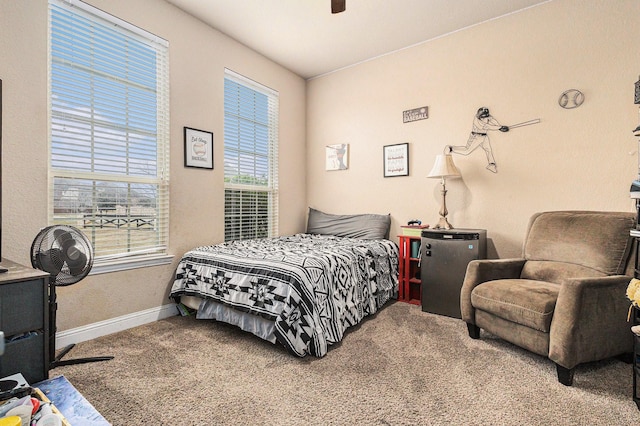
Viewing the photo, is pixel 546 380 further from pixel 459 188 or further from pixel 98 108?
pixel 98 108

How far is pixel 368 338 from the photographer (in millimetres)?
2512

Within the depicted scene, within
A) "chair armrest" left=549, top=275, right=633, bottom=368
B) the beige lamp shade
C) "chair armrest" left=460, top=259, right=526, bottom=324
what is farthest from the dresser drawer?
the beige lamp shade

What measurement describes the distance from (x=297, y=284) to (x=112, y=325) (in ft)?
5.32

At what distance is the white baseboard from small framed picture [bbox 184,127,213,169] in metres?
1.39

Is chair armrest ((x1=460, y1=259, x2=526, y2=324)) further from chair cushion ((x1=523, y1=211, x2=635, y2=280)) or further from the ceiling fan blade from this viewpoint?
the ceiling fan blade

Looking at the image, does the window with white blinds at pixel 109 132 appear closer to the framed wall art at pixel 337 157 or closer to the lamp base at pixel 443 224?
the framed wall art at pixel 337 157

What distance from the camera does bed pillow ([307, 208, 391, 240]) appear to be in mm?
3859

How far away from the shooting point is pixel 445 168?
3.25 metres

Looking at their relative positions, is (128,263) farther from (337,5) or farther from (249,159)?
(337,5)

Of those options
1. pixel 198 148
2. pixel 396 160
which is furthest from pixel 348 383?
pixel 396 160

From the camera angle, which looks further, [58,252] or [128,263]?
[128,263]

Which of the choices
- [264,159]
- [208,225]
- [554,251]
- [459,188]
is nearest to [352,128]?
[264,159]

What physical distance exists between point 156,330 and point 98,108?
1846mm

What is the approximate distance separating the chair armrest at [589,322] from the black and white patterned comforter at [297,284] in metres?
1.37
